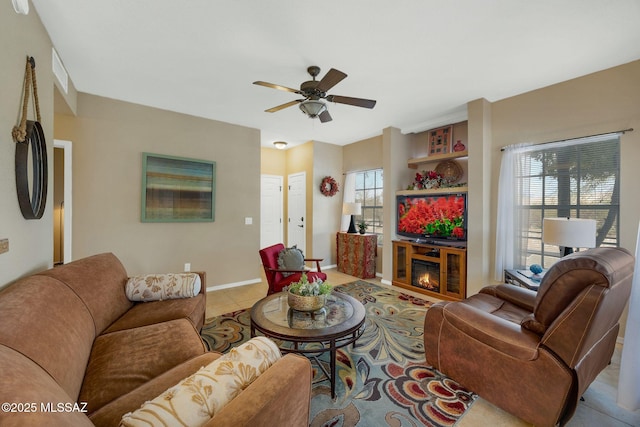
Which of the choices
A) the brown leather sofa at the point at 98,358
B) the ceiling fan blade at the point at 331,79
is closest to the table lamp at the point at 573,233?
the ceiling fan blade at the point at 331,79

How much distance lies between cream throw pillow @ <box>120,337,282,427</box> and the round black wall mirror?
1.69 meters

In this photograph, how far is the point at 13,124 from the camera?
1558 millimetres

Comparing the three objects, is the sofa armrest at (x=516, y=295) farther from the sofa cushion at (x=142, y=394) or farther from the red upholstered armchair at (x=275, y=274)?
the sofa cushion at (x=142, y=394)

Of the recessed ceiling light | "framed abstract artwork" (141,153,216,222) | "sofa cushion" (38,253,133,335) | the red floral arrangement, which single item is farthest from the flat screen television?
the recessed ceiling light

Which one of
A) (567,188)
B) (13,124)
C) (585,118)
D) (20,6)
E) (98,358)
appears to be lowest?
(98,358)

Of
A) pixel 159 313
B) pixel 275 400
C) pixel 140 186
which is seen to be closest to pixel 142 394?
pixel 275 400

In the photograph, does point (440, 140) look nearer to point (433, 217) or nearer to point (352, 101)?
point (433, 217)

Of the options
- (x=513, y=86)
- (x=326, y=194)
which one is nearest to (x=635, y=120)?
(x=513, y=86)

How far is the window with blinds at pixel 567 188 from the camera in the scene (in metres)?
2.52

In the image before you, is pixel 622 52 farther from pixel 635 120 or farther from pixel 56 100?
pixel 56 100

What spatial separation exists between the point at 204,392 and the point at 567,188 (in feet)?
11.9

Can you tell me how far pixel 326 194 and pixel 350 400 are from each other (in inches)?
152

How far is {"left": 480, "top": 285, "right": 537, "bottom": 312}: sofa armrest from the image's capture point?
2104mm

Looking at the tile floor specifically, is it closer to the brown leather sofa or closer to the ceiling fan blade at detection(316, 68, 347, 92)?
the brown leather sofa
